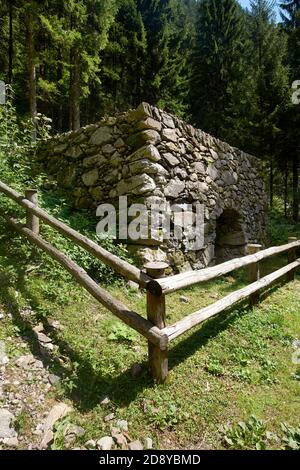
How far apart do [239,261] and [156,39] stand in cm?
1482

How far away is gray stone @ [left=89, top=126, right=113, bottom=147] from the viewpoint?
19.3ft

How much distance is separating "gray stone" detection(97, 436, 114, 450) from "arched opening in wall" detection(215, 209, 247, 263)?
6.62 m

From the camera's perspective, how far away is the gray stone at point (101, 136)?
19.3 feet

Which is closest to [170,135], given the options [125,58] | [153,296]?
[153,296]

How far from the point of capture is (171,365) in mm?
3244

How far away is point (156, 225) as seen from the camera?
5293 millimetres

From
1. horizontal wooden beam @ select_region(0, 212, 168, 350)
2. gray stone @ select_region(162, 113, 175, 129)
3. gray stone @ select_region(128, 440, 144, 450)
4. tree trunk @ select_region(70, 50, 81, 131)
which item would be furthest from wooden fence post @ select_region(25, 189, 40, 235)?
tree trunk @ select_region(70, 50, 81, 131)

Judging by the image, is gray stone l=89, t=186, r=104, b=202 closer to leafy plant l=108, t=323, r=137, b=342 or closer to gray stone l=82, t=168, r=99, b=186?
gray stone l=82, t=168, r=99, b=186

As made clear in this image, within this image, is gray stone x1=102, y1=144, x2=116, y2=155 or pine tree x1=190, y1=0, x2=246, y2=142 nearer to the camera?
gray stone x1=102, y1=144, x2=116, y2=155

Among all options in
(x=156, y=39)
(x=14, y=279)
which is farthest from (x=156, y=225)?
(x=156, y=39)

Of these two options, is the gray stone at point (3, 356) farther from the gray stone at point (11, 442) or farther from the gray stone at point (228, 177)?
Answer: the gray stone at point (228, 177)

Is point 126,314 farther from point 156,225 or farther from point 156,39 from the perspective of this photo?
point 156,39

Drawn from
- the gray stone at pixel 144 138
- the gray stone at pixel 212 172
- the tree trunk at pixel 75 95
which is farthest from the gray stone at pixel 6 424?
the tree trunk at pixel 75 95

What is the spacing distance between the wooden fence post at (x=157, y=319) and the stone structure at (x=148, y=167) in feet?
7.01
